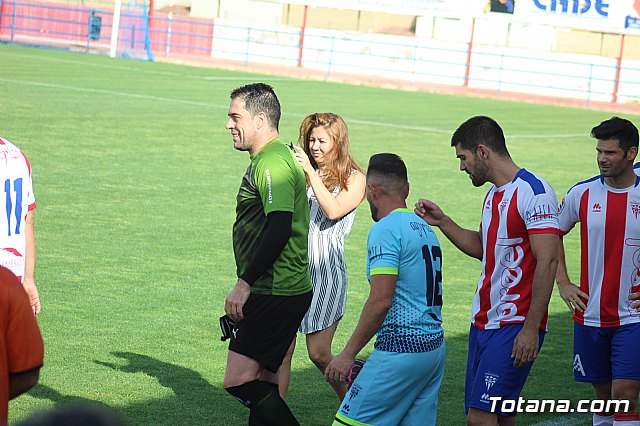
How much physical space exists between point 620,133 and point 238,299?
2.35m

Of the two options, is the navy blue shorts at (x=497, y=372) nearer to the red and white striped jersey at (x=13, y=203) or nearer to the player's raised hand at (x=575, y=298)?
the player's raised hand at (x=575, y=298)

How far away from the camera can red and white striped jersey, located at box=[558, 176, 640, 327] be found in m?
5.74

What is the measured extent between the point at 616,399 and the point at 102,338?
3.95m

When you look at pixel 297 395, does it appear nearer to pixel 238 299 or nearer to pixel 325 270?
pixel 325 270

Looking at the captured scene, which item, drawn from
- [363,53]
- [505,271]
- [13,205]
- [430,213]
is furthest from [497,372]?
[363,53]

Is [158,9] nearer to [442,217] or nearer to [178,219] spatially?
[178,219]

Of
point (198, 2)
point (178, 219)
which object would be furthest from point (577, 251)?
point (198, 2)

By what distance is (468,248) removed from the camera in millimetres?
5590

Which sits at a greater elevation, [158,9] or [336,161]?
[158,9]

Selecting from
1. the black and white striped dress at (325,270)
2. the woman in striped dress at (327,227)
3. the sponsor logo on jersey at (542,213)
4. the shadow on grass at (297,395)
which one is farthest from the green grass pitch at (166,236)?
the sponsor logo on jersey at (542,213)

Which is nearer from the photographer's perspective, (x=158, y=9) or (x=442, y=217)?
(x=442, y=217)

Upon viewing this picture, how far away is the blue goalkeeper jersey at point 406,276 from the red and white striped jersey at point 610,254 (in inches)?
54.0

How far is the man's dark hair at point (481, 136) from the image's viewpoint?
204 inches

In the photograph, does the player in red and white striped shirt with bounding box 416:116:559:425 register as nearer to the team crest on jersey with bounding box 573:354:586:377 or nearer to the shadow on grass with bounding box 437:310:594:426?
the team crest on jersey with bounding box 573:354:586:377
